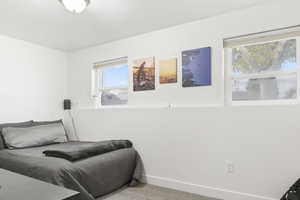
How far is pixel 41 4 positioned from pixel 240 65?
2451 millimetres

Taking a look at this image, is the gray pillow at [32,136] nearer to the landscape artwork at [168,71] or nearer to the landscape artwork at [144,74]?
the landscape artwork at [144,74]

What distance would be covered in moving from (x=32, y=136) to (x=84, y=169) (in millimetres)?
1308

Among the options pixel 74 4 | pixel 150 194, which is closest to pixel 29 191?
pixel 74 4

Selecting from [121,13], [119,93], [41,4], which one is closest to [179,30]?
[121,13]

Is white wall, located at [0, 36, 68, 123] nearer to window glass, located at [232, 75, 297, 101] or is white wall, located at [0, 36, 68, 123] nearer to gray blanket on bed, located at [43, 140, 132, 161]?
gray blanket on bed, located at [43, 140, 132, 161]

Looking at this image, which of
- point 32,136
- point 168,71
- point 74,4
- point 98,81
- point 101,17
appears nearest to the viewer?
point 74,4

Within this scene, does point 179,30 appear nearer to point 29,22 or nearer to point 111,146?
point 111,146

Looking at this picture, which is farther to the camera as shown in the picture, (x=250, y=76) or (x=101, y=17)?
(x=101, y=17)

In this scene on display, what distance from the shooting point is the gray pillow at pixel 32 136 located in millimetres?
2835

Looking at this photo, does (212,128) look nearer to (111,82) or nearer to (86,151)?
(86,151)

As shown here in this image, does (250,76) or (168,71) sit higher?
(168,71)

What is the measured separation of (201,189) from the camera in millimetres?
2492

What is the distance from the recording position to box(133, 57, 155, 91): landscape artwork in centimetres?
303

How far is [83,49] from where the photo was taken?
3879 mm
